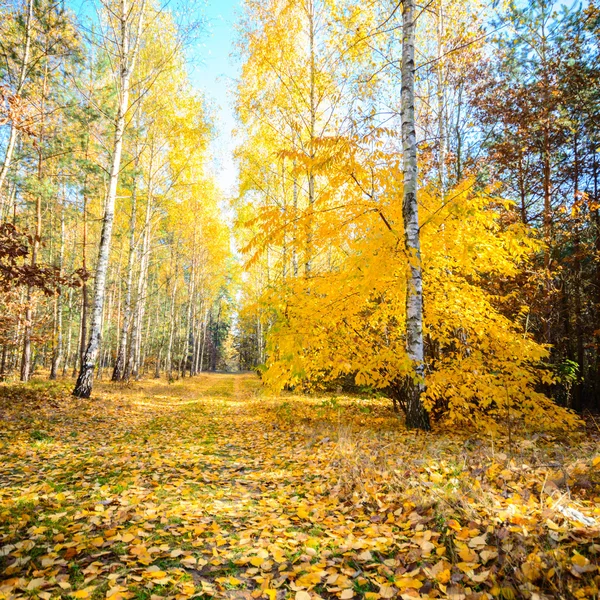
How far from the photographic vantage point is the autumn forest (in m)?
2.46

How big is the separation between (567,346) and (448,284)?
6587 millimetres

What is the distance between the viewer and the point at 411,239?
5.64m

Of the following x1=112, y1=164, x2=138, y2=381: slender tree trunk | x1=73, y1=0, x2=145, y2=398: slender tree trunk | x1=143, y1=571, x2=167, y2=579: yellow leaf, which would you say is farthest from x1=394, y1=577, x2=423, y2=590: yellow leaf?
x1=112, y1=164, x2=138, y2=381: slender tree trunk

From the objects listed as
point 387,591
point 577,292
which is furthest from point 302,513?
point 577,292

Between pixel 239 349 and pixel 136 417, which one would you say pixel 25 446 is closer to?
pixel 136 417

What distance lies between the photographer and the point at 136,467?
467 cm

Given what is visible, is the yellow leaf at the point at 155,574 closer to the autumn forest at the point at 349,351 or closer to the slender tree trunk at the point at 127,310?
the autumn forest at the point at 349,351

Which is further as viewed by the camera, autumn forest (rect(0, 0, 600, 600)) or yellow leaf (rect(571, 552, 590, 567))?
autumn forest (rect(0, 0, 600, 600))

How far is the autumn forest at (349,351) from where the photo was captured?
96.7 inches

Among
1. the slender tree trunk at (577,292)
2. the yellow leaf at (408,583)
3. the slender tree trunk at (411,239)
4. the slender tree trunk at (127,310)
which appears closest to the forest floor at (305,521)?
the yellow leaf at (408,583)

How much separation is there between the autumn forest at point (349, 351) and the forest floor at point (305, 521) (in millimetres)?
23

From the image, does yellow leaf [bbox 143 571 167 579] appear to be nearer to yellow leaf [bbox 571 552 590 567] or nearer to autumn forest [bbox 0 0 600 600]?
autumn forest [bbox 0 0 600 600]

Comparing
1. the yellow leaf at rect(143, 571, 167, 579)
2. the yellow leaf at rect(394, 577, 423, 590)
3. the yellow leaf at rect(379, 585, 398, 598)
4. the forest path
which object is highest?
the yellow leaf at rect(394, 577, 423, 590)

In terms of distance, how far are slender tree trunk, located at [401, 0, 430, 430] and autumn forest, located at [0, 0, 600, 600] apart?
38 mm
